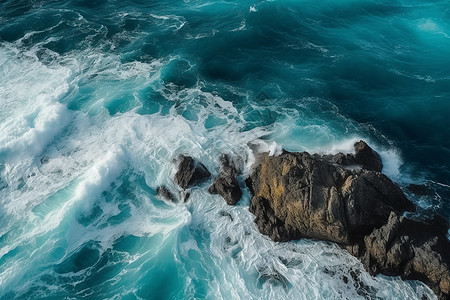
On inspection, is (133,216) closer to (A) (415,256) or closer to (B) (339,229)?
(B) (339,229)

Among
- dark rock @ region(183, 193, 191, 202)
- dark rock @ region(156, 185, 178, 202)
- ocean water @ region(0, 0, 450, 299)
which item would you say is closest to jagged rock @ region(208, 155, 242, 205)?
ocean water @ region(0, 0, 450, 299)

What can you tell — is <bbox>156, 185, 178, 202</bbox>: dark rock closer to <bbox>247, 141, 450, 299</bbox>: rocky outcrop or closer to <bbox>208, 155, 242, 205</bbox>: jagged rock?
<bbox>208, 155, 242, 205</bbox>: jagged rock

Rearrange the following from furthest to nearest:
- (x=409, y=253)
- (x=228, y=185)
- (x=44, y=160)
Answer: (x=44, y=160) → (x=228, y=185) → (x=409, y=253)

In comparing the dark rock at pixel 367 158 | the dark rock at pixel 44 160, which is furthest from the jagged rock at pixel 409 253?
the dark rock at pixel 44 160

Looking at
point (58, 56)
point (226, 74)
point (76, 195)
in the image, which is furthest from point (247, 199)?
point (58, 56)

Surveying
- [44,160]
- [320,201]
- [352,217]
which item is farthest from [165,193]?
[352,217]

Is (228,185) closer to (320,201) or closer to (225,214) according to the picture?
(225,214)

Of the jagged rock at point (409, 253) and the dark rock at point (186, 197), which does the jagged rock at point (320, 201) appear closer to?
the jagged rock at point (409, 253)

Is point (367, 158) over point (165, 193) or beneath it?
over
